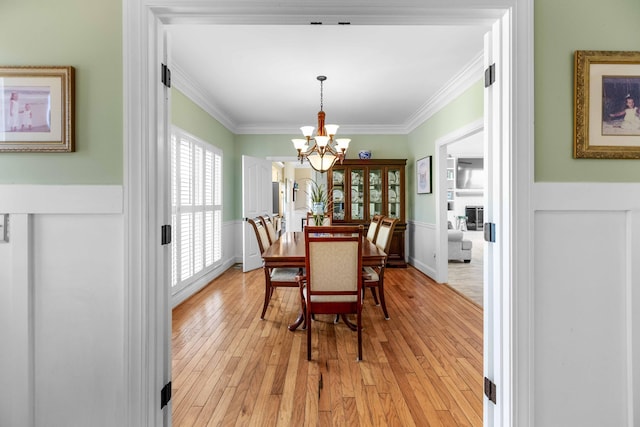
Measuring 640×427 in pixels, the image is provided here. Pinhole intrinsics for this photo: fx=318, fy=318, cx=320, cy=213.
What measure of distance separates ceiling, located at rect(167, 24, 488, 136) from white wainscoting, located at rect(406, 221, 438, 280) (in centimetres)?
180

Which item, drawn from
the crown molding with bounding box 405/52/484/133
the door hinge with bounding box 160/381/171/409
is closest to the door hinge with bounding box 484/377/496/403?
the door hinge with bounding box 160/381/171/409

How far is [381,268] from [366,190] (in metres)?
2.69

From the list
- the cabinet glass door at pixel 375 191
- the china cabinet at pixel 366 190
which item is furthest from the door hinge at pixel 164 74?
the cabinet glass door at pixel 375 191

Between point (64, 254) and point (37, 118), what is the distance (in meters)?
0.55

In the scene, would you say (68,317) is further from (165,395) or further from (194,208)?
(194,208)

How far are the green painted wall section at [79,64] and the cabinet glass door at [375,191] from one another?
4537mm

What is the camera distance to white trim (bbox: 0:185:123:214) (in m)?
1.27

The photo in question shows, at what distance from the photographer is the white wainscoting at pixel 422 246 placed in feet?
15.3

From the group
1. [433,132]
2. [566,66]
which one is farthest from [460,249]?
[566,66]

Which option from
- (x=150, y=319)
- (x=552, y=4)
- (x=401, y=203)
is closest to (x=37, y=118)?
(x=150, y=319)

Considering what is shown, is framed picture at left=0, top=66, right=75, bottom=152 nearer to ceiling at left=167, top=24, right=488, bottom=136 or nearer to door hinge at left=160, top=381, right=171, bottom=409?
ceiling at left=167, top=24, right=488, bottom=136

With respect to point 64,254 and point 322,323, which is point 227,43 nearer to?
point 64,254

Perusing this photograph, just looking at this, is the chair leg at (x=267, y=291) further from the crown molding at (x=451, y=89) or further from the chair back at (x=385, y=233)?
the crown molding at (x=451, y=89)

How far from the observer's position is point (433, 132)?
15.0ft
